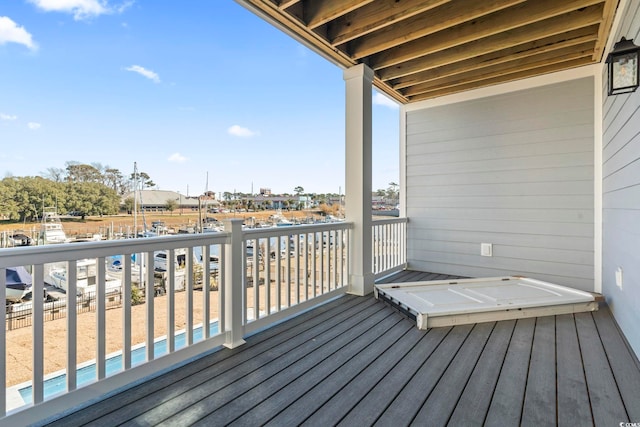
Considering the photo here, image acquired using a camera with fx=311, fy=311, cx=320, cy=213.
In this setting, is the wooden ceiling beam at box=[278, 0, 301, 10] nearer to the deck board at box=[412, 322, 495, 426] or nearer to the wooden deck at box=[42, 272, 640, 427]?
the wooden deck at box=[42, 272, 640, 427]

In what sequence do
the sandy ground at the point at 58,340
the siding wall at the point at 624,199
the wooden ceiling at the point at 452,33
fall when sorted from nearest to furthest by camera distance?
the sandy ground at the point at 58,340
the siding wall at the point at 624,199
the wooden ceiling at the point at 452,33

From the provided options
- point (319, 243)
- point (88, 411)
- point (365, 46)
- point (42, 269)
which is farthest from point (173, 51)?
point (88, 411)

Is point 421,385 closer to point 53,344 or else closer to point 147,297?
point 147,297

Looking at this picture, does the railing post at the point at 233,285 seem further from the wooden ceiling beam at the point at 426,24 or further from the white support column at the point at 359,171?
the wooden ceiling beam at the point at 426,24

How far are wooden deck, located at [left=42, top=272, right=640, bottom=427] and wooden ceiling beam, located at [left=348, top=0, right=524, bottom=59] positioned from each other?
8.65 feet

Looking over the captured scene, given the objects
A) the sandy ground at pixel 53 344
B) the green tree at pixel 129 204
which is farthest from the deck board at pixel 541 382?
the green tree at pixel 129 204

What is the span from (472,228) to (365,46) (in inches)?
108

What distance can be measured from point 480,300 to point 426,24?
8.66 ft

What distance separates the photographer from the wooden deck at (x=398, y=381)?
1486 millimetres

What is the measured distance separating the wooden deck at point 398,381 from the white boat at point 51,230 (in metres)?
0.85

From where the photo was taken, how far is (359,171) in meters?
3.47

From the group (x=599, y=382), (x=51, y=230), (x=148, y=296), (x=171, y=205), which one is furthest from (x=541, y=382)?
(x=51, y=230)

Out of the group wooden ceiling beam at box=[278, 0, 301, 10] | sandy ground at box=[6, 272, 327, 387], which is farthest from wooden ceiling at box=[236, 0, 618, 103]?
sandy ground at box=[6, 272, 327, 387]

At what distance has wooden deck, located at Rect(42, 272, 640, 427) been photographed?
4.88 feet
